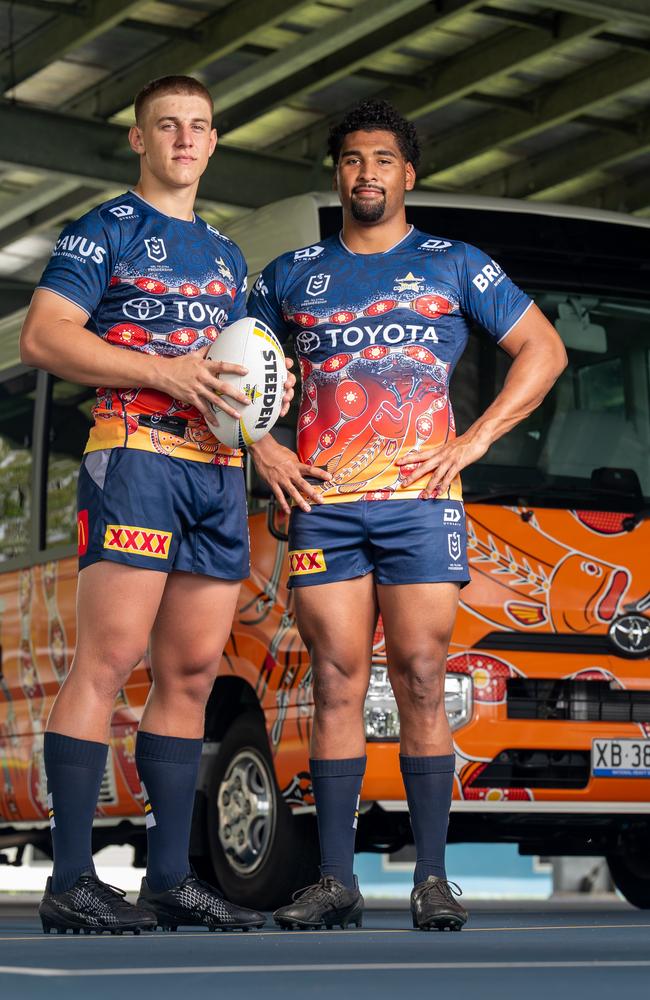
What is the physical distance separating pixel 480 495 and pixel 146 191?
2.01m

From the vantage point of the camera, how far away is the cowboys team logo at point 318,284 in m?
5.02

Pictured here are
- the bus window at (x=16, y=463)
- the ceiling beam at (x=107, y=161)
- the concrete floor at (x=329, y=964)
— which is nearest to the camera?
the concrete floor at (x=329, y=964)

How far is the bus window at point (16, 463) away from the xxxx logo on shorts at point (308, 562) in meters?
3.96

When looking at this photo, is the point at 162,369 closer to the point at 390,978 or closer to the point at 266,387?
the point at 266,387

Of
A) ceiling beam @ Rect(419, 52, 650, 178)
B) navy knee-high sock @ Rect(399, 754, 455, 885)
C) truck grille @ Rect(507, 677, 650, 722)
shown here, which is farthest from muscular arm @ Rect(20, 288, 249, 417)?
ceiling beam @ Rect(419, 52, 650, 178)

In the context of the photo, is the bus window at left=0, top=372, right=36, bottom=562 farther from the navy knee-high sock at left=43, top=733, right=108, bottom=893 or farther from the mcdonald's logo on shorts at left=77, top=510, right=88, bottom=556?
the navy knee-high sock at left=43, top=733, right=108, bottom=893

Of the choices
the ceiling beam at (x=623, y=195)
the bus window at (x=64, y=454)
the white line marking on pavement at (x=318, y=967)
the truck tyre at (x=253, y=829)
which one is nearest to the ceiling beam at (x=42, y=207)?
the ceiling beam at (x=623, y=195)

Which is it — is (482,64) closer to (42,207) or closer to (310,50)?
(310,50)

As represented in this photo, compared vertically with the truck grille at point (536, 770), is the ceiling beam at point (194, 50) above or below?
above

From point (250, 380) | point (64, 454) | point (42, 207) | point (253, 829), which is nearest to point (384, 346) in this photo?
point (250, 380)

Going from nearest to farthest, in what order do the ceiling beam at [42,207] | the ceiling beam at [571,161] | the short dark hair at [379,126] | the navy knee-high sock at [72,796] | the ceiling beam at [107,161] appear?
the navy knee-high sock at [72,796]
the short dark hair at [379,126]
the ceiling beam at [107,161]
the ceiling beam at [571,161]
the ceiling beam at [42,207]

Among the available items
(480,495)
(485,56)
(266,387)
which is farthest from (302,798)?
(485,56)

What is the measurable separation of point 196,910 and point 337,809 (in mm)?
499

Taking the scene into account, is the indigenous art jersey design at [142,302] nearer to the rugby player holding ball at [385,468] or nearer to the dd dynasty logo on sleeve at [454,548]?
the rugby player holding ball at [385,468]
